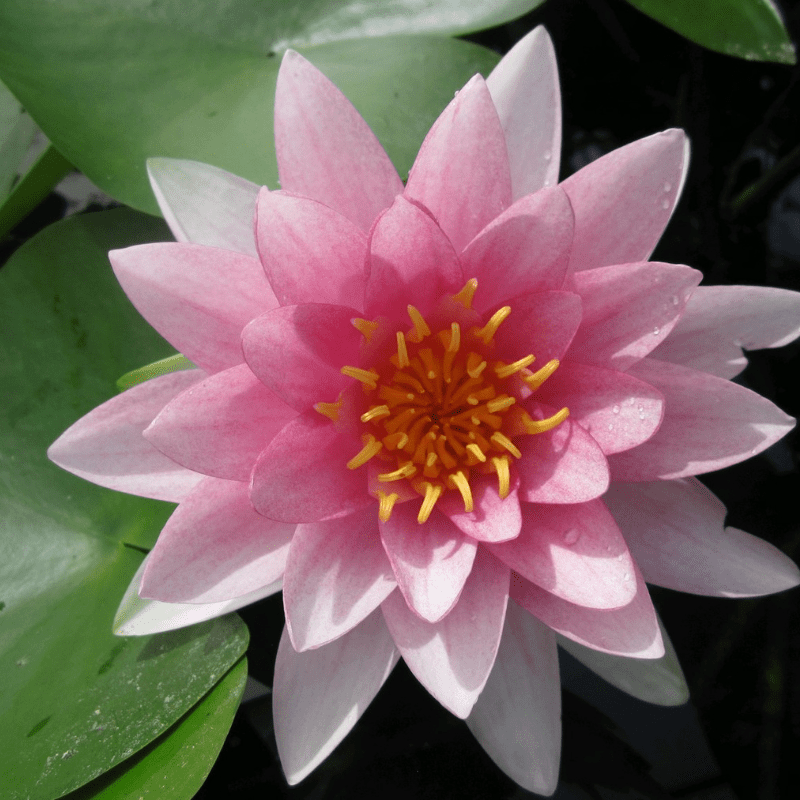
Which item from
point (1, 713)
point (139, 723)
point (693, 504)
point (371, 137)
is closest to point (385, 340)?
point (371, 137)

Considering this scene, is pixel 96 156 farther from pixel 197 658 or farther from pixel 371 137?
pixel 197 658

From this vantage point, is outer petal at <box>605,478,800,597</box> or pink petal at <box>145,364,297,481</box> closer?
pink petal at <box>145,364,297,481</box>

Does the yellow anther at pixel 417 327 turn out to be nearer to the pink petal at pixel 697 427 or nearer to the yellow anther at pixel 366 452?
the yellow anther at pixel 366 452

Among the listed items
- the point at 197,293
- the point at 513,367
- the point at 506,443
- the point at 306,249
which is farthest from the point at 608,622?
the point at 197,293

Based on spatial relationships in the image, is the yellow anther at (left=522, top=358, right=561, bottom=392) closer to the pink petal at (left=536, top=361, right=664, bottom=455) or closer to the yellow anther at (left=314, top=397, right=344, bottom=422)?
the pink petal at (left=536, top=361, right=664, bottom=455)

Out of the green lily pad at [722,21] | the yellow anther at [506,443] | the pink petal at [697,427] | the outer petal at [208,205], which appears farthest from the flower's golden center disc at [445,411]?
the green lily pad at [722,21]

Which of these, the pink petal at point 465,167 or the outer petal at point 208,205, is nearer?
the pink petal at point 465,167

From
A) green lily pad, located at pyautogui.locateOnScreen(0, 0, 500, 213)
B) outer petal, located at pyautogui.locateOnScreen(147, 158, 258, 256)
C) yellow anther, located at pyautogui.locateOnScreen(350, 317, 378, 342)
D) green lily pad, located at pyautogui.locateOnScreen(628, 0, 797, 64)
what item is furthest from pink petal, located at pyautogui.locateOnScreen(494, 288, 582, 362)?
green lily pad, located at pyautogui.locateOnScreen(628, 0, 797, 64)
